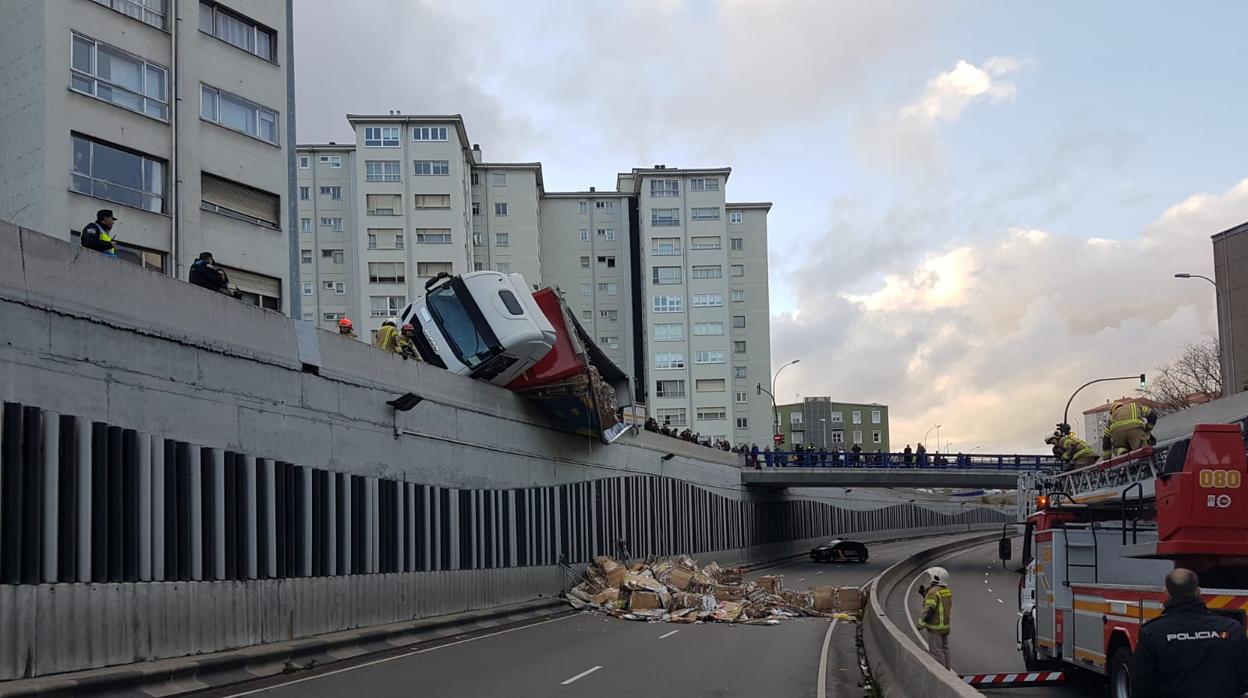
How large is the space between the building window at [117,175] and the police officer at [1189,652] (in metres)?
27.1

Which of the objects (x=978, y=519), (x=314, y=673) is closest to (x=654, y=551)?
(x=314, y=673)

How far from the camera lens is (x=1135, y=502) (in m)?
12.9

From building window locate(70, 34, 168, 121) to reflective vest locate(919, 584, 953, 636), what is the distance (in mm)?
23845

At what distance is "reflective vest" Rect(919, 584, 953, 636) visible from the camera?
14352mm

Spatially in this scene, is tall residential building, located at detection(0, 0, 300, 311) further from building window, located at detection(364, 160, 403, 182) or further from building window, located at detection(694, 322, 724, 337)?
building window, located at detection(694, 322, 724, 337)

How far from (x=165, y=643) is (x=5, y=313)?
15.4 ft

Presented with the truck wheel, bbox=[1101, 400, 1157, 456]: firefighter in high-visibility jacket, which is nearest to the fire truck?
the truck wheel

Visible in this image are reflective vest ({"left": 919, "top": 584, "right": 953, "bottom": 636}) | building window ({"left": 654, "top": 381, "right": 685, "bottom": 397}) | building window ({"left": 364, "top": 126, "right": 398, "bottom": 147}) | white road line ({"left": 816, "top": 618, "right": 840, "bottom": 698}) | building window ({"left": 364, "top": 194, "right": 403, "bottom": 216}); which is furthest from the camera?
building window ({"left": 654, "top": 381, "right": 685, "bottom": 397})

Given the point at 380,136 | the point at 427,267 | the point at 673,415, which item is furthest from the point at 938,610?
the point at 673,415

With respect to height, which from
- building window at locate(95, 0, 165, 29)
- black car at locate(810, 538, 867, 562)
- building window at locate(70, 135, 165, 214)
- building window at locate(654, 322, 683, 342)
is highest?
building window at locate(95, 0, 165, 29)

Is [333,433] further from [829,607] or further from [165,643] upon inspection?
[829,607]

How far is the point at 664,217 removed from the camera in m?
93.4

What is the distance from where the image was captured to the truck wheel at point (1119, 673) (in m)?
11.8

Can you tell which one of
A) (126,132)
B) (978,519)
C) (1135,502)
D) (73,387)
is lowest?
(978,519)
